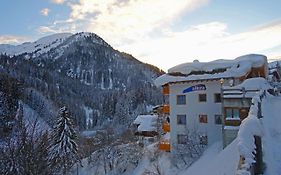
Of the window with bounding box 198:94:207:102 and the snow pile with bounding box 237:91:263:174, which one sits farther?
the window with bounding box 198:94:207:102

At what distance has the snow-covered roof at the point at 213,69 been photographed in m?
30.5

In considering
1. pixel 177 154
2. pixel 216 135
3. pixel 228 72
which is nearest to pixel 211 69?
pixel 228 72

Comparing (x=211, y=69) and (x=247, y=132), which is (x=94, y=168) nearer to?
(x=211, y=69)

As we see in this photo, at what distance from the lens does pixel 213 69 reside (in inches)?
1270

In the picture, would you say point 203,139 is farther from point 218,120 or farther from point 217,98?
point 217,98

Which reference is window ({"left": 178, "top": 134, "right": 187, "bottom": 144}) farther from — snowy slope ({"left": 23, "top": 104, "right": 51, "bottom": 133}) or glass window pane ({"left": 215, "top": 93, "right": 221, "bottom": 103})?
snowy slope ({"left": 23, "top": 104, "right": 51, "bottom": 133})

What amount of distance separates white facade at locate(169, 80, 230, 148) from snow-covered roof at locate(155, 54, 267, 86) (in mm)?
751

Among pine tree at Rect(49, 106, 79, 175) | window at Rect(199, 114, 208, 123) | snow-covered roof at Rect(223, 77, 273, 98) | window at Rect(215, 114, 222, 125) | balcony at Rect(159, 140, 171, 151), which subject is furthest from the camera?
pine tree at Rect(49, 106, 79, 175)

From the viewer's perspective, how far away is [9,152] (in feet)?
40.1

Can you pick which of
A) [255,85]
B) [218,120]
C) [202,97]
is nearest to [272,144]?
[255,85]

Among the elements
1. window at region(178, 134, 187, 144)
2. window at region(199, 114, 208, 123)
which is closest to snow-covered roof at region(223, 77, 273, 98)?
window at region(199, 114, 208, 123)

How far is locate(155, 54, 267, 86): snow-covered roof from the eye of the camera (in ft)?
100

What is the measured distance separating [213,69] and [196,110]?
14.7 ft

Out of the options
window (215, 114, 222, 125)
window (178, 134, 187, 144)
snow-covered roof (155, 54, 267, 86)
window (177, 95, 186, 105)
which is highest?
snow-covered roof (155, 54, 267, 86)
